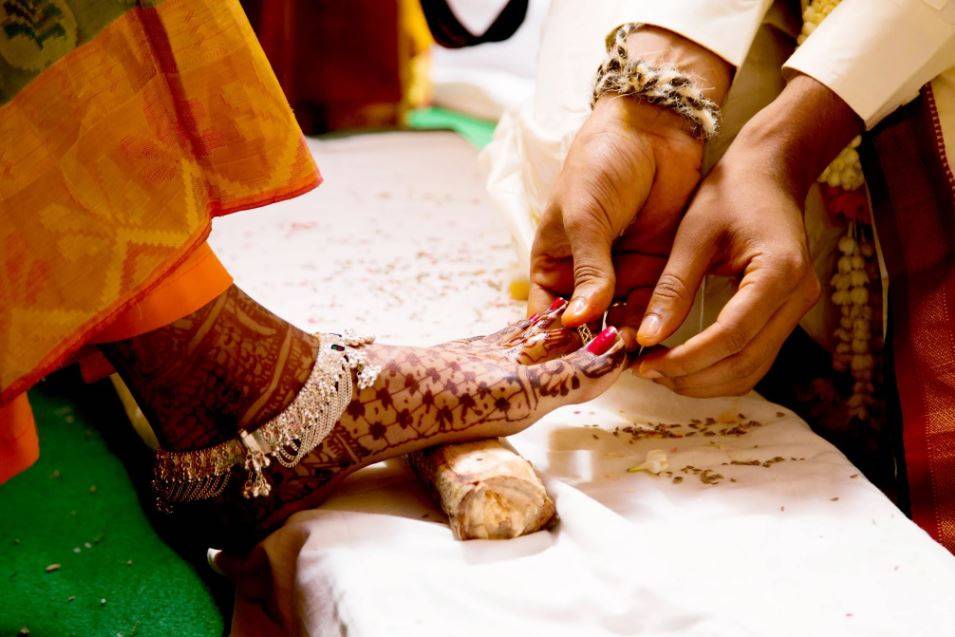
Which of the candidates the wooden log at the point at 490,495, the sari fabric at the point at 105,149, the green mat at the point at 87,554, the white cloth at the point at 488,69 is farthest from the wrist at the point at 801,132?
the white cloth at the point at 488,69

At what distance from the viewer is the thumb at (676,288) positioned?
36.6 inches

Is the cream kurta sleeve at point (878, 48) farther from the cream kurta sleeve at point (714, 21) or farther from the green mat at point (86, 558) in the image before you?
the green mat at point (86, 558)

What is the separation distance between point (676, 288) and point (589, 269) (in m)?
0.10

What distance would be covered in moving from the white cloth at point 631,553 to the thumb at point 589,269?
16 centimetres

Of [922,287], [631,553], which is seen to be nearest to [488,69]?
[922,287]

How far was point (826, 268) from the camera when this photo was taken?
121 cm

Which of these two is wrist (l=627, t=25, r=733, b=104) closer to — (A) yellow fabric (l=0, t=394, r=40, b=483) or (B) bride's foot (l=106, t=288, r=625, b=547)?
(B) bride's foot (l=106, t=288, r=625, b=547)

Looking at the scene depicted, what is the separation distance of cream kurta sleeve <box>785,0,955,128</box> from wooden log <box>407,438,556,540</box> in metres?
0.63

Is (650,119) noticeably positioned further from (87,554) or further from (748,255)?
(87,554)

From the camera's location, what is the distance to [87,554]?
39.0 inches

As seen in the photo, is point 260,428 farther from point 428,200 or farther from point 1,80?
point 428,200

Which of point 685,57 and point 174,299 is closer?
point 174,299

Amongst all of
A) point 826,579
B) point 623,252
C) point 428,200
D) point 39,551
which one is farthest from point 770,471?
point 428,200

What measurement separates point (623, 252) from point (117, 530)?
2.40ft
